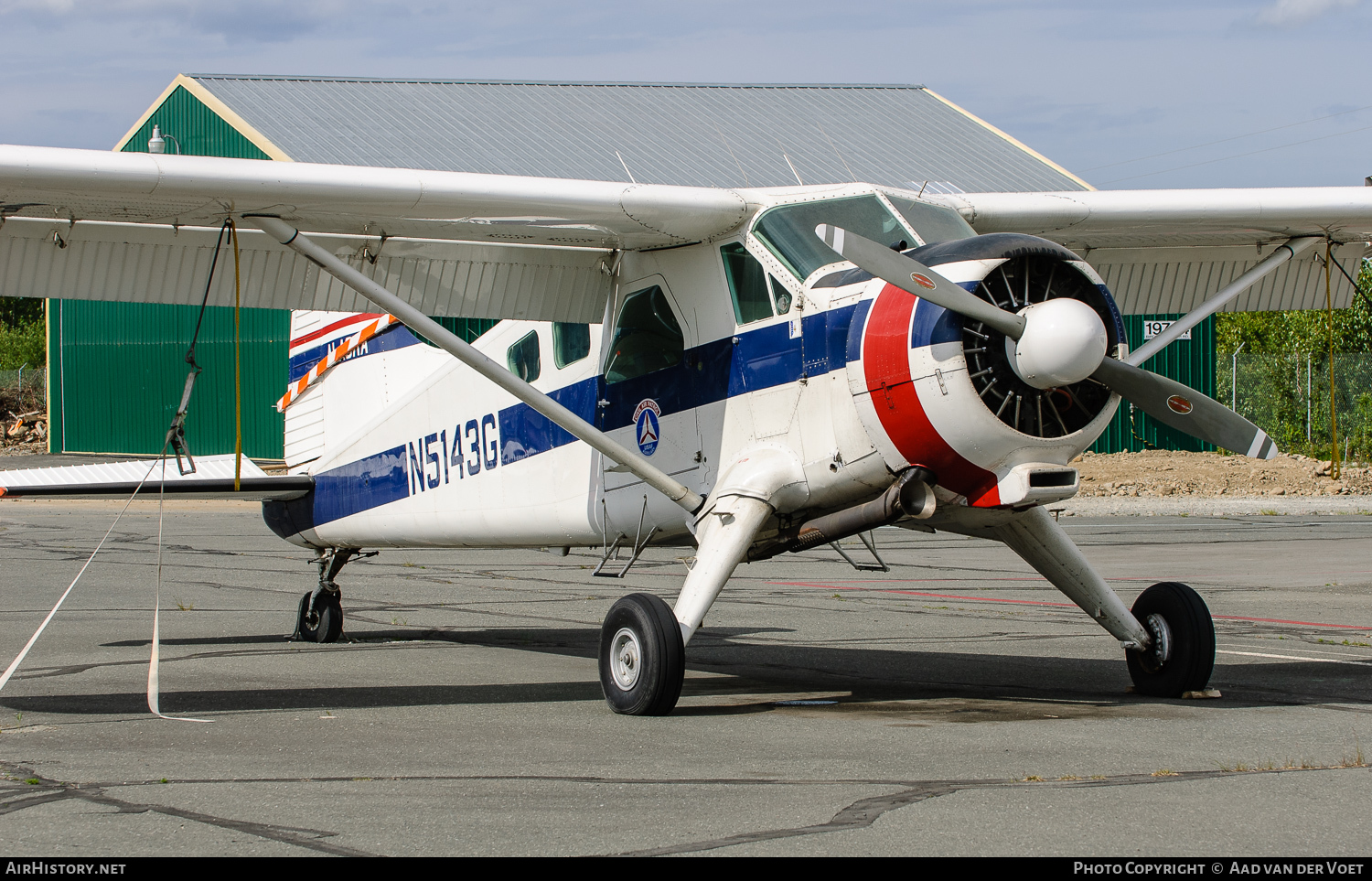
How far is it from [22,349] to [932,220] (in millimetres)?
67342

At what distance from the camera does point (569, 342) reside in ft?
33.2

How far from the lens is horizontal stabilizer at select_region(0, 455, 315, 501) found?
1073 centimetres

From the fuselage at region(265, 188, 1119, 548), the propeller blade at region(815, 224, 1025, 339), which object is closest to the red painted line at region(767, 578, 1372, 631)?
the fuselage at region(265, 188, 1119, 548)

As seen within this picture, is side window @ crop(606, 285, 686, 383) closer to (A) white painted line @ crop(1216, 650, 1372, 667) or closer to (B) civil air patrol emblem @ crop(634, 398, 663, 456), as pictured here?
(B) civil air patrol emblem @ crop(634, 398, 663, 456)

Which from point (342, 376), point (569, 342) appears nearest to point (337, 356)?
point (342, 376)

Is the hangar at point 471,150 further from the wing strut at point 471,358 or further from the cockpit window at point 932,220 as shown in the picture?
the cockpit window at point 932,220

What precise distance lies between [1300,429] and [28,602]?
3202 centimetres

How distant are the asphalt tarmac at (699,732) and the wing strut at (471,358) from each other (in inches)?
53.1

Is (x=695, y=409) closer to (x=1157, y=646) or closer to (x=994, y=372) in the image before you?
(x=994, y=372)

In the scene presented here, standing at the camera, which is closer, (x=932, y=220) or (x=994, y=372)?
(x=994, y=372)

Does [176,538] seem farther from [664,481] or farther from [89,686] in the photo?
[664,481]

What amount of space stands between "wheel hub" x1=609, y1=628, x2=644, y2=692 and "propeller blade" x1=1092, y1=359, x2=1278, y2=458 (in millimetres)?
2953

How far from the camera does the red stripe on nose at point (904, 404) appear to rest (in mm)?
7250
